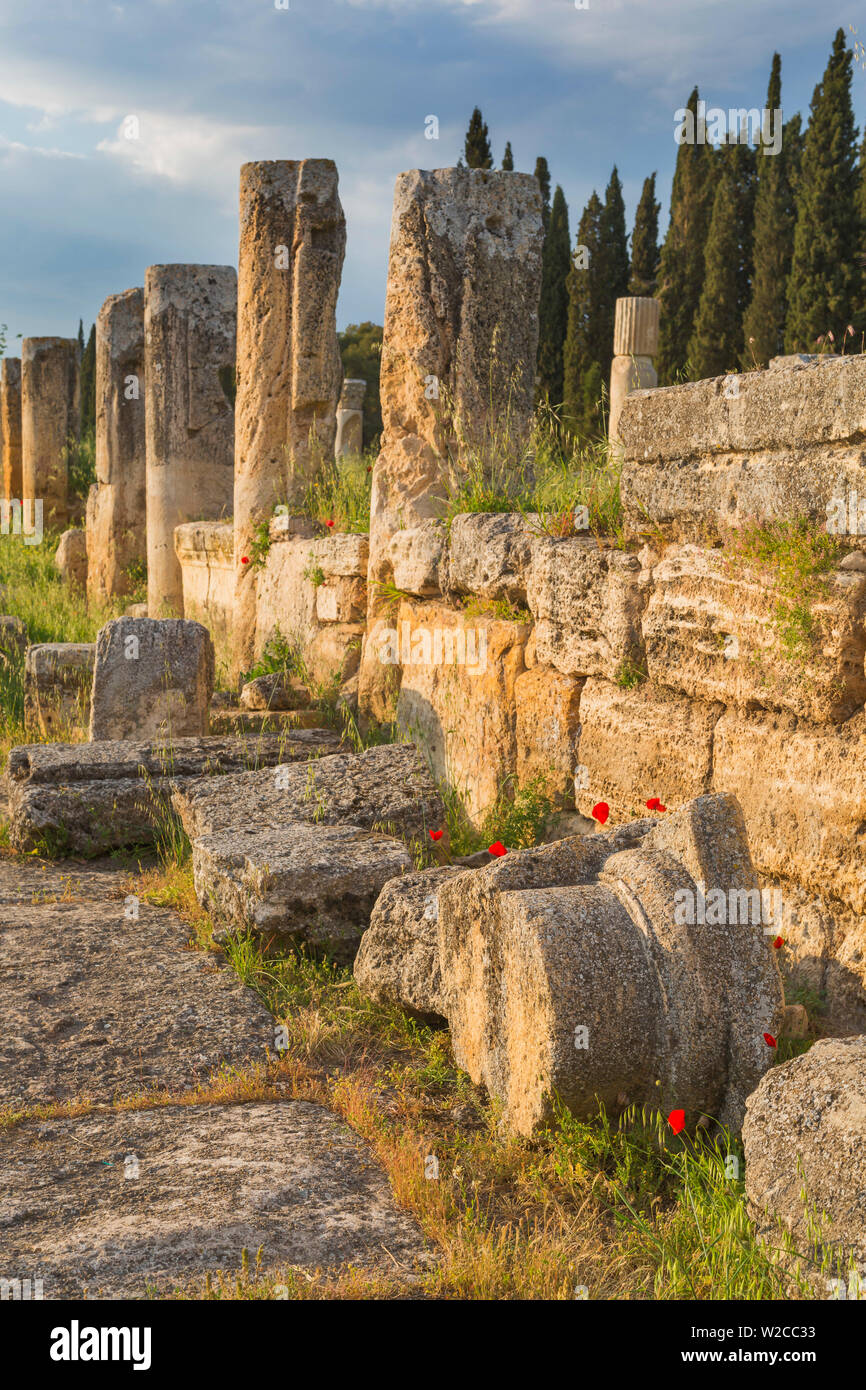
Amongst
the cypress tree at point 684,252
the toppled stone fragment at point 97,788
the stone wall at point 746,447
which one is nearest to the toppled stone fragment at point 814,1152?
the stone wall at point 746,447

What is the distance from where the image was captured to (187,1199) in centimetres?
275

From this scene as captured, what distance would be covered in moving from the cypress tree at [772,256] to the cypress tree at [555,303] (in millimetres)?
4164

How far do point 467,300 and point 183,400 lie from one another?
195 inches

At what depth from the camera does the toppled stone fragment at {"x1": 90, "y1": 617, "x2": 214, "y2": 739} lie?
21.0ft

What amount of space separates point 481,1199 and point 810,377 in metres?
2.29

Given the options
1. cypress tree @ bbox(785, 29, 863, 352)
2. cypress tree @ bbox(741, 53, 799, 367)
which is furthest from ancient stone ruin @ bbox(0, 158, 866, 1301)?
cypress tree @ bbox(741, 53, 799, 367)

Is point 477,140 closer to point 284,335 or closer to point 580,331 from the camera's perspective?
point 580,331

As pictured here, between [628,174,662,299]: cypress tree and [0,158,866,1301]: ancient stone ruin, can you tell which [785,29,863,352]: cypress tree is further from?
[0,158,866,1301]: ancient stone ruin

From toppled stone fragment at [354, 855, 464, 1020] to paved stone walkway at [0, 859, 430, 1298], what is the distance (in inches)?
14.1

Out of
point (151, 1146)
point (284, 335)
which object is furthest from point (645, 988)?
point (284, 335)

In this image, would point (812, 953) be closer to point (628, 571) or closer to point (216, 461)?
point (628, 571)

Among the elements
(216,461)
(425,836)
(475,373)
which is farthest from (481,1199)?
(216,461)

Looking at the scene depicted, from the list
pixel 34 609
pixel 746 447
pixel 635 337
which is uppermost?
pixel 635 337

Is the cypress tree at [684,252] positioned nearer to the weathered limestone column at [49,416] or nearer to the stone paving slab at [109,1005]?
the weathered limestone column at [49,416]
